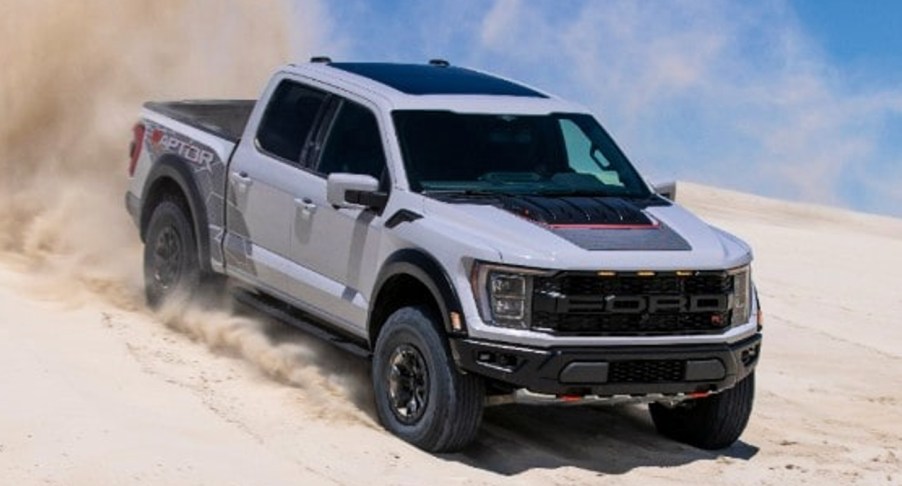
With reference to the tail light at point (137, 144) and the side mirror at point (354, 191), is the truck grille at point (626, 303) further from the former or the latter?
the tail light at point (137, 144)

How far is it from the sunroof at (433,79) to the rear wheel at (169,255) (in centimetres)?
139

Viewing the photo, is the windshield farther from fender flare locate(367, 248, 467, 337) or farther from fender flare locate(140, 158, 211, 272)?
fender flare locate(140, 158, 211, 272)

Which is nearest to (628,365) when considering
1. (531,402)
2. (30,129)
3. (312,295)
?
(531,402)

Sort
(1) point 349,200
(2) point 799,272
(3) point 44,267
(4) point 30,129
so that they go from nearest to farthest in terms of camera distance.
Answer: (1) point 349,200, (3) point 44,267, (4) point 30,129, (2) point 799,272

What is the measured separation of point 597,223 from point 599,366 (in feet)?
2.43

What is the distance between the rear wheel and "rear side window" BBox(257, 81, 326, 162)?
957mm

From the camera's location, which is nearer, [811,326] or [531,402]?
[531,402]

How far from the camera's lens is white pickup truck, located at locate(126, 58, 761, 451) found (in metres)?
9.09

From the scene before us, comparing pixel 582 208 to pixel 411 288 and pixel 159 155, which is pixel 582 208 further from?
pixel 159 155

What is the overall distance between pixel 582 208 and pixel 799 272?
7737mm

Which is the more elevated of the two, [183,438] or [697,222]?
[697,222]

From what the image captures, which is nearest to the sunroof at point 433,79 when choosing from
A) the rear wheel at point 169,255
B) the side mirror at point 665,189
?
the side mirror at point 665,189

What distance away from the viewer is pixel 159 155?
39.9ft

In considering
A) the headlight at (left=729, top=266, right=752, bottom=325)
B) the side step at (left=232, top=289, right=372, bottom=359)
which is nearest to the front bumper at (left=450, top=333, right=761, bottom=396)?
the headlight at (left=729, top=266, right=752, bottom=325)
